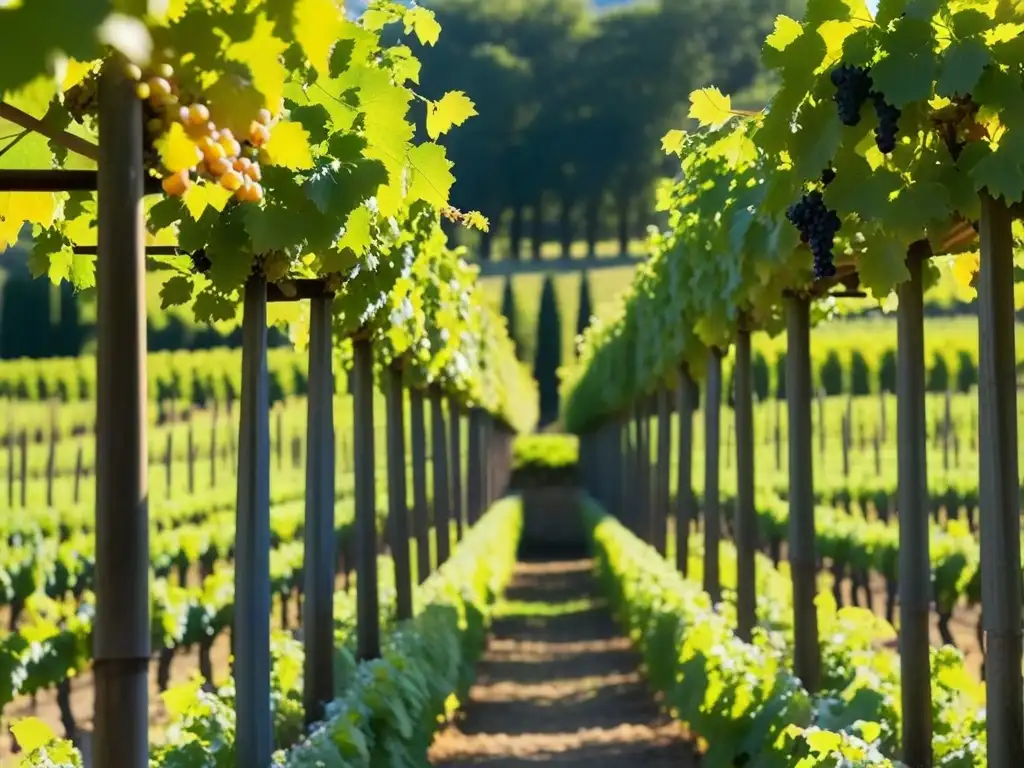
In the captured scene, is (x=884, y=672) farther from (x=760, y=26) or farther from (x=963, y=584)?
(x=760, y=26)

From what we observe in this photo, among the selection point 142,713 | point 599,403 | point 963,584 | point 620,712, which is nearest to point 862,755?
point 142,713

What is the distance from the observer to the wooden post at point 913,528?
19.0 feet

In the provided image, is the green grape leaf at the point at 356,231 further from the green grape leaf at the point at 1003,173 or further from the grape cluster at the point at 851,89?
the green grape leaf at the point at 1003,173

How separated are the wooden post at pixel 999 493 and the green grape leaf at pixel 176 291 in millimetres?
2686

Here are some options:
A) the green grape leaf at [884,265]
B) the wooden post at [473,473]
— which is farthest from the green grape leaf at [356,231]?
the wooden post at [473,473]

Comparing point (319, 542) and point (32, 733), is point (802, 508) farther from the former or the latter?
point (32, 733)

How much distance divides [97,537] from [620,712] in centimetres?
962

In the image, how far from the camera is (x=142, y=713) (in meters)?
3.50

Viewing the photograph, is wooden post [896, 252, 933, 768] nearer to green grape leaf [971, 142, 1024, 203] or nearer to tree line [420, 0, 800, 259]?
green grape leaf [971, 142, 1024, 203]

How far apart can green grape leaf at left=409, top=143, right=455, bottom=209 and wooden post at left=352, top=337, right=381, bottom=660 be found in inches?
144

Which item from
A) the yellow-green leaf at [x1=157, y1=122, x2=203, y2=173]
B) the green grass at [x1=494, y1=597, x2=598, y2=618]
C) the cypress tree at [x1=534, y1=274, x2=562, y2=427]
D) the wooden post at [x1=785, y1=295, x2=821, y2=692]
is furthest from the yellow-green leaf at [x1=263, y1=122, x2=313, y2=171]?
the cypress tree at [x1=534, y1=274, x2=562, y2=427]

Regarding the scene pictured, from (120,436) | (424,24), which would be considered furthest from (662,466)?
(120,436)

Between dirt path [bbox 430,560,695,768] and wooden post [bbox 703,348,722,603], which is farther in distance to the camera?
wooden post [bbox 703,348,722,603]

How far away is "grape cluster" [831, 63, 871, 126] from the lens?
4379 millimetres
